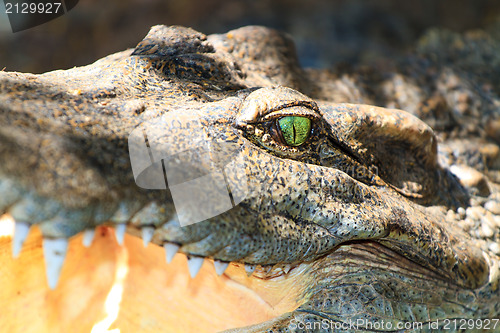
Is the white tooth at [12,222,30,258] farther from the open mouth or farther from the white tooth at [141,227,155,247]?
the open mouth

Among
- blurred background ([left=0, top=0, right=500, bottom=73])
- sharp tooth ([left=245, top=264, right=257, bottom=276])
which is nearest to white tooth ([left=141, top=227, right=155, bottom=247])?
sharp tooth ([left=245, top=264, right=257, bottom=276])

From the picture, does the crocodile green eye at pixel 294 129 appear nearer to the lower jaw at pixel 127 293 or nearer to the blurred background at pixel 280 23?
the lower jaw at pixel 127 293

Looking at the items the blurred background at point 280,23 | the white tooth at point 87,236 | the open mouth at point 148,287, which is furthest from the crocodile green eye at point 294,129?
the blurred background at point 280,23

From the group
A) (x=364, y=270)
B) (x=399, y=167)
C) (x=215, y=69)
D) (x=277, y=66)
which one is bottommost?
(x=364, y=270)

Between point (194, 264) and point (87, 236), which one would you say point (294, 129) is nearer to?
point (194, 264)

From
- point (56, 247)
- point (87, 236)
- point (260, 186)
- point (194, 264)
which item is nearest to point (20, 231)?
point (56, 247)

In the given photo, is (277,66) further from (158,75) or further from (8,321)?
(8,321)

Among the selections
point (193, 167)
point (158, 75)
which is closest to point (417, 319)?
point (193, 167)
